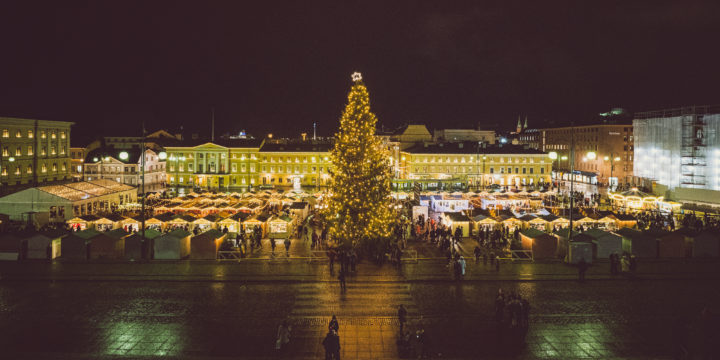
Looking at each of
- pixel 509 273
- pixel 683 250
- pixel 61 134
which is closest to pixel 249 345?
pixel 509 273

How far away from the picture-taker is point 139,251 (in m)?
22.6

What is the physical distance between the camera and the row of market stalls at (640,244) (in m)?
22.9

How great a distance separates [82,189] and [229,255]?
2146 cm

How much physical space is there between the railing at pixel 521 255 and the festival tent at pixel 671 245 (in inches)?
245

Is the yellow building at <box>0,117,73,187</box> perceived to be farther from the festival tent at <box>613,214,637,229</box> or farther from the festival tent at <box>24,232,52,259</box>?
the festival tent at <box>613,214,637,229</box>

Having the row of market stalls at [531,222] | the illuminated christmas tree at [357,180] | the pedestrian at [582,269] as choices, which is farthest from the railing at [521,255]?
the illuminated christmas tree at [357,180]

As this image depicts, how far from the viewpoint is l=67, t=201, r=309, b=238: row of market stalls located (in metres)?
29.4

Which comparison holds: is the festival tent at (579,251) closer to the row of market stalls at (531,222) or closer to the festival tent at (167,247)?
the row of market stalls at (531,222)

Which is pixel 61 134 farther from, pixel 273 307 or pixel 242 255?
pixel 273 307

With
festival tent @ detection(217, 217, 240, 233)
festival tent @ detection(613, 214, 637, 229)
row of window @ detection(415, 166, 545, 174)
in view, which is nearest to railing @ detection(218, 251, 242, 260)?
festival tent @ detection(217, 217, 240, 233)

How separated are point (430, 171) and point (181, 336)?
6229cm

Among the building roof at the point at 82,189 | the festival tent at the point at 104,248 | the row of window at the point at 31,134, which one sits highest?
the row of window at the point at 31,134

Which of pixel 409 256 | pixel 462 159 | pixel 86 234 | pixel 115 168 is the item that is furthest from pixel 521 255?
pixel 115 168

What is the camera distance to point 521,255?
2397 cm
